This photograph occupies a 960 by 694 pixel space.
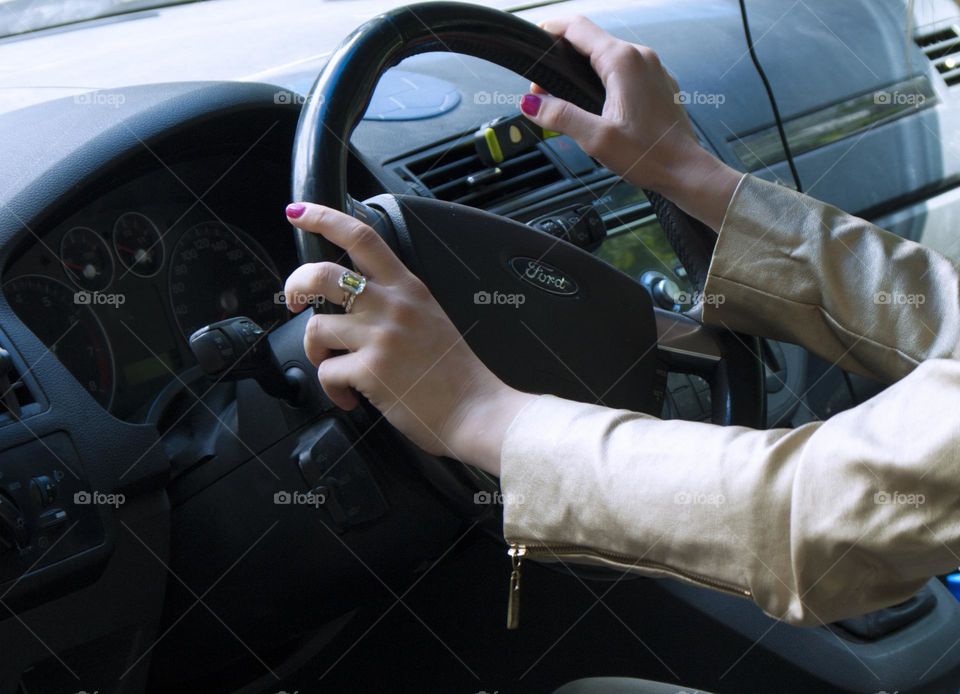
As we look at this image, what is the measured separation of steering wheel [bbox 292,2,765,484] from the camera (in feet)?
2.63

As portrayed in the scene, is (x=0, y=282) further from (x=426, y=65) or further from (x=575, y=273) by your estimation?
(x=426, y=65)

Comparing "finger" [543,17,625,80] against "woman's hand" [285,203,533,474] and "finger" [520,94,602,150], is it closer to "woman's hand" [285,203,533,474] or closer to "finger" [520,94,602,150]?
"finger" [520,94,602,150]

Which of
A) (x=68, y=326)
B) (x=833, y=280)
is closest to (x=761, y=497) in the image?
(x=833, y=280)

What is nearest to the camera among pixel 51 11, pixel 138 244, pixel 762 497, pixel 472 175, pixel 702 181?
A: pixel 762 497

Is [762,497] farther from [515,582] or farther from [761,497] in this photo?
[515,582]

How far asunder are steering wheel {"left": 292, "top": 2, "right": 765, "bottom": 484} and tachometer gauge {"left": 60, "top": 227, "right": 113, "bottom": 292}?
367 mm

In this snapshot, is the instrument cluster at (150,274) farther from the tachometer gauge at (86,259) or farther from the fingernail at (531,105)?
the fingernail at (531,105)

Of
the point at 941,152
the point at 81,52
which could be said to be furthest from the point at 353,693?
the point at 941,152

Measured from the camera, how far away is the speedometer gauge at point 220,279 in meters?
1.22

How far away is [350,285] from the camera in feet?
2.44

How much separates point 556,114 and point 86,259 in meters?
0.49

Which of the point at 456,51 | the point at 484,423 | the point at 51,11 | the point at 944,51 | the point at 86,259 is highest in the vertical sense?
the point at 51,11

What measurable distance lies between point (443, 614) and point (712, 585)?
2.03 feet

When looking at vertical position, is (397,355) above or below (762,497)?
above
